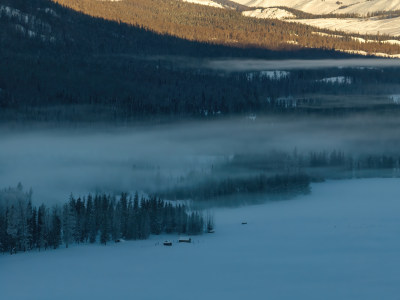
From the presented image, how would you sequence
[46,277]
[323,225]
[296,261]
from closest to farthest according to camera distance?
[46,277] < [296,261] < [323,225]

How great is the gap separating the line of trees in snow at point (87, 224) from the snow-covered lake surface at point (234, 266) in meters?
3.24

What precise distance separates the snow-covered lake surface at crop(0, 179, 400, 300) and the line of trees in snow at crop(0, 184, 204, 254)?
3239 mm

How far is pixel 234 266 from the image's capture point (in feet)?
323

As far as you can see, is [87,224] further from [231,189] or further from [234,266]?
[231,189]

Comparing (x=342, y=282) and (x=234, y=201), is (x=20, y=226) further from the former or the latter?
(x=234, y=201)

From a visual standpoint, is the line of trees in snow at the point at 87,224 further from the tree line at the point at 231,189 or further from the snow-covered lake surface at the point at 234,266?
the tree line at the point at 231,189

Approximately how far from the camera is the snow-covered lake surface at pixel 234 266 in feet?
275

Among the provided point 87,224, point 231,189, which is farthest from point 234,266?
point 231,189

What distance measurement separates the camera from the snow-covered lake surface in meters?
83.9

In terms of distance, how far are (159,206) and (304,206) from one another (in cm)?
4333

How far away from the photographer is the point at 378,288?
275 ft

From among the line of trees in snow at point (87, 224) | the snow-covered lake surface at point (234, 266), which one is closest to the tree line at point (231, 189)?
the snow-covered lake surface at point (234, 266)

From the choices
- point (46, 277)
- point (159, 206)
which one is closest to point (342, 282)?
point (46, 277)

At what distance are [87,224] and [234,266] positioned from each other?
30.3m
